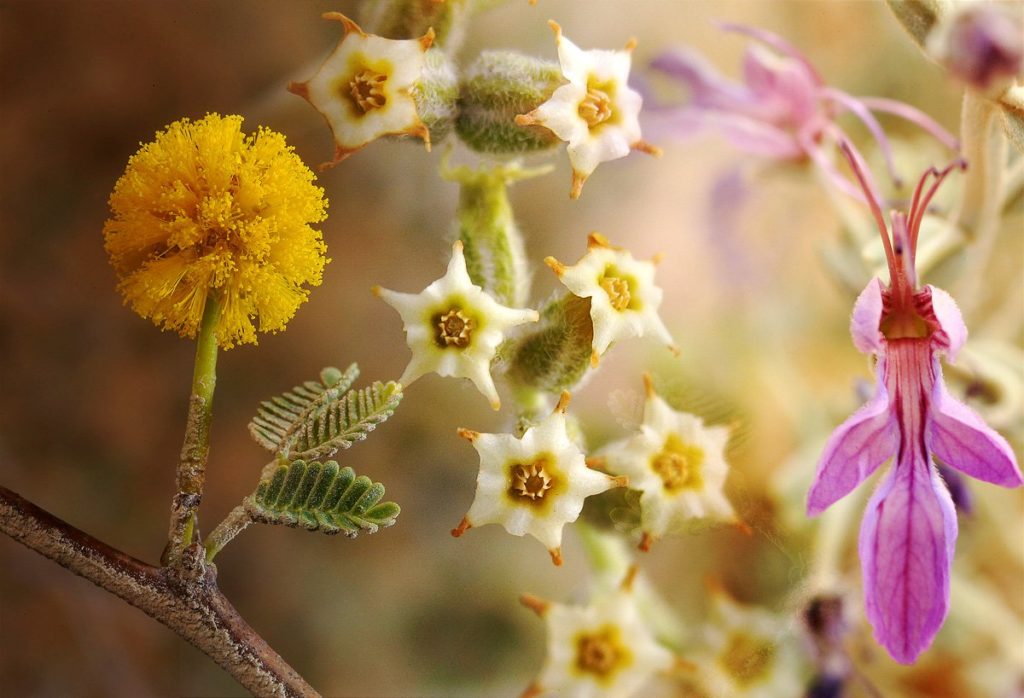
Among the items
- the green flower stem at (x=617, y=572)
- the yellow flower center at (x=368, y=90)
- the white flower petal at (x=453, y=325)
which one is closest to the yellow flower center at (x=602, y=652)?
the green flower stem at (x=617, y=572)

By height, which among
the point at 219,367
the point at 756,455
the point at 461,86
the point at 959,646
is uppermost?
the point at 461,86

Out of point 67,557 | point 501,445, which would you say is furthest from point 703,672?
point 67,557

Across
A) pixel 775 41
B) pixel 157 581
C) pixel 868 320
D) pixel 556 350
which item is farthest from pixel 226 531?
pixel 775 41

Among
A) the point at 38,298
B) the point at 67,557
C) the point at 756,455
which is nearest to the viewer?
the point at 67,557

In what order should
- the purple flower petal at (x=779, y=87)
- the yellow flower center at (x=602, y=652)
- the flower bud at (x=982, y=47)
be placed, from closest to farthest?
the flower bud at (x=982, y=47) → the yellow flower center at (x=602, y=652) → the purple flower petal at (x=779, y=87)

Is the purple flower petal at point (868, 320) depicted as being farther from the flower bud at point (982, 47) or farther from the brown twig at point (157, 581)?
the brown twig at point (157, 581)

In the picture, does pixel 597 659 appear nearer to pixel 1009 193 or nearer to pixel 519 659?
pixel 519 659

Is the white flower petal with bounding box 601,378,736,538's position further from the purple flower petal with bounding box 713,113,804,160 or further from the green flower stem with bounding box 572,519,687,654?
the purple flower petal with bounding box 713,113,804,160
